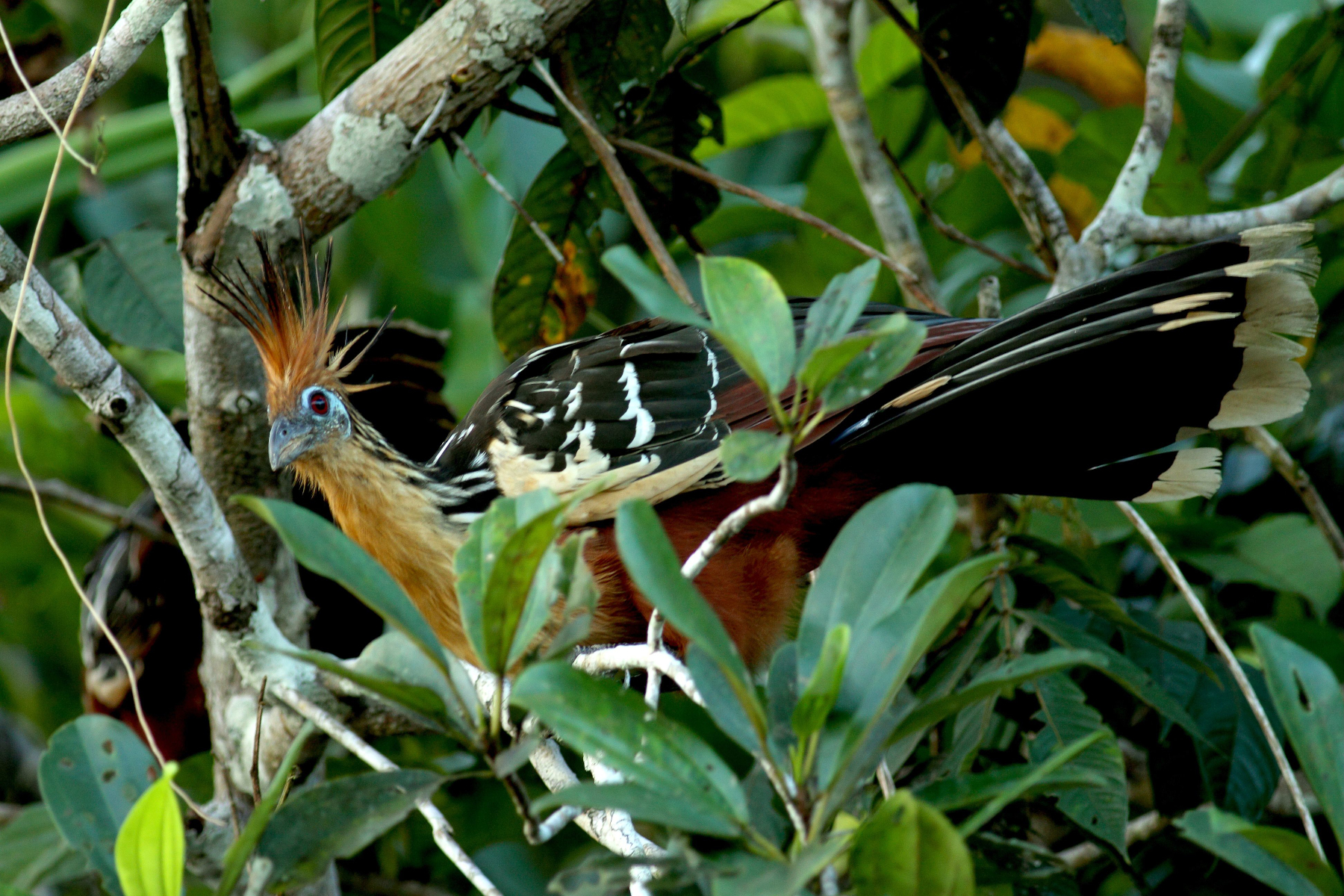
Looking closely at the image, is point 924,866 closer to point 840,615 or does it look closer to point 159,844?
point 840,615

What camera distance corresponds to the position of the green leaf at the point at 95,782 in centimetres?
125

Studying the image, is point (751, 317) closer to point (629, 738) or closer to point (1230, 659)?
point (629, 738)

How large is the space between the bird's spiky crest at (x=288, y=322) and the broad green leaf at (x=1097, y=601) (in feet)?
4.29

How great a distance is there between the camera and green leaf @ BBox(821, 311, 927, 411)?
1034 mm

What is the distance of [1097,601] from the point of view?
1.91m

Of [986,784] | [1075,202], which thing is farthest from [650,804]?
[1075,202]

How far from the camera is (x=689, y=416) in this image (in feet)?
6.80

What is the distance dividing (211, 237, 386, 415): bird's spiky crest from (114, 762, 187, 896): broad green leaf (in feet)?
3.69

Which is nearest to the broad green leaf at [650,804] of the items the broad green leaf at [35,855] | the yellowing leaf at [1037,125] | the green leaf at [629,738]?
the green leaf at [629,738]

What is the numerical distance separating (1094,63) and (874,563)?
9.76 feet

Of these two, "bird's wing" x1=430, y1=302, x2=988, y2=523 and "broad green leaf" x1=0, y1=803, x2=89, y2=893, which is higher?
"bird's wing" x1=430, y1=302, x2=988, y2=523

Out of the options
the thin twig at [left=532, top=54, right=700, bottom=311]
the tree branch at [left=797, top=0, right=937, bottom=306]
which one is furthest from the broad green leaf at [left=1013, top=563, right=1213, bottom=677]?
the thin twig at [left=532, top=54, right=700, bottom=311]

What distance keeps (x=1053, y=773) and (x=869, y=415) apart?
1.00 metres

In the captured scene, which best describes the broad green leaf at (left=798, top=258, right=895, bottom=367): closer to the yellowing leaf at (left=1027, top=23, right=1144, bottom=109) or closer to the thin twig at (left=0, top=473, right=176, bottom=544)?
the thin twig at (left=0, top=473, right=176, bottom=544)
